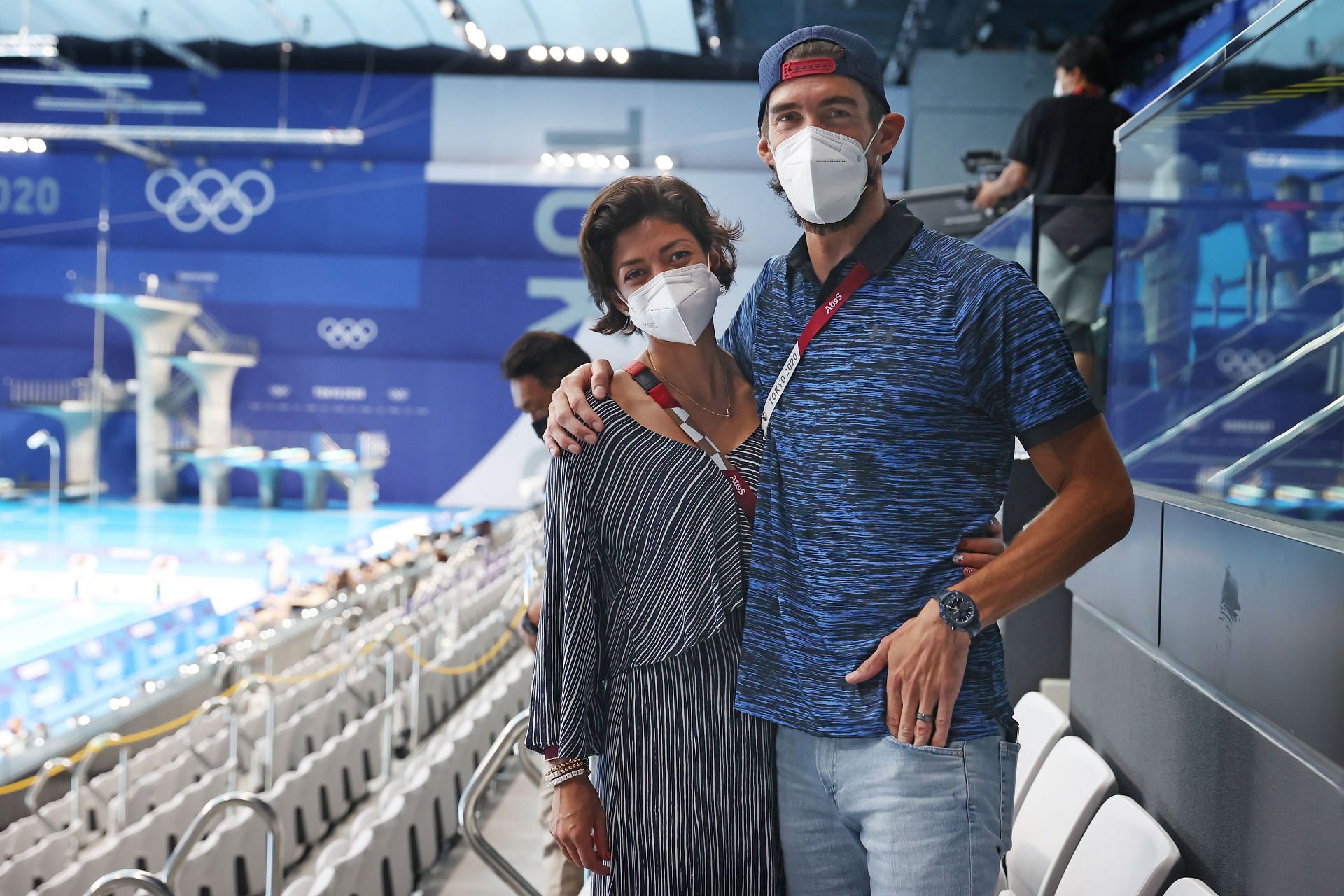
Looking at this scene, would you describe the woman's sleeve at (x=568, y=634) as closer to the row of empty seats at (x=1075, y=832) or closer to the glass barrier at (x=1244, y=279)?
the row of empty seats at (x=1075, y=832)

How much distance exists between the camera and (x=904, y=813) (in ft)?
4.11

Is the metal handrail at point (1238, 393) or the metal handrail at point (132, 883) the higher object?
the metal handrail at point (1238, 393)

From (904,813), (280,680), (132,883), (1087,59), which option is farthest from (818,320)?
(280,680)

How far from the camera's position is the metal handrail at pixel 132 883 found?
231 centimetres

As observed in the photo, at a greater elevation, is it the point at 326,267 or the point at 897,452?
the point at 326,267

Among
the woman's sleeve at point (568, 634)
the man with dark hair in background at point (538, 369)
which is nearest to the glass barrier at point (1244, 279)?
the woman's sleeve at point (568, 634)

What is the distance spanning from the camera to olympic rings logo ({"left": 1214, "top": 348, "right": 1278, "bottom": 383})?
6.63 feet

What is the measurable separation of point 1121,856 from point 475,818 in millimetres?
1411

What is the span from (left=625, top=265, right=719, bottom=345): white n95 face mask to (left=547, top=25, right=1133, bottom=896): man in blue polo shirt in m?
0.17

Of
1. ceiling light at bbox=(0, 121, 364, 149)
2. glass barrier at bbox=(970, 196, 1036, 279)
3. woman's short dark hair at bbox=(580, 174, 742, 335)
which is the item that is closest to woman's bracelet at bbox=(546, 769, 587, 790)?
woman's short dark hair at bbox=(580, 174, 742, 335)

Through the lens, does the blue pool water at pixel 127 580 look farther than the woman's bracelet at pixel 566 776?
Yes

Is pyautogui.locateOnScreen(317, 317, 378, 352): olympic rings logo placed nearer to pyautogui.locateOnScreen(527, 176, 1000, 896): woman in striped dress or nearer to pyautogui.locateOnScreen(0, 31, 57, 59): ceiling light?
pyautogui.locateOnScreen(0, 31, 57, 59): ceiling light

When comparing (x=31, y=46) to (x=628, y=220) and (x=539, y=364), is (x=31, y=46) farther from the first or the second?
(x=628, y=220)

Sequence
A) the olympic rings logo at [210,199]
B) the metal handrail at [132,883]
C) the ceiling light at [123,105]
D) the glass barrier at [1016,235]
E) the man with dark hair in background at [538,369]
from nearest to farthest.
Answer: the metal handrail at [132,883] < the man with dark hair in background at [538,369] < the glass barrier at [1016,235] < the ceiling light at [123,105] < the olympic rings logo at [210,199]
